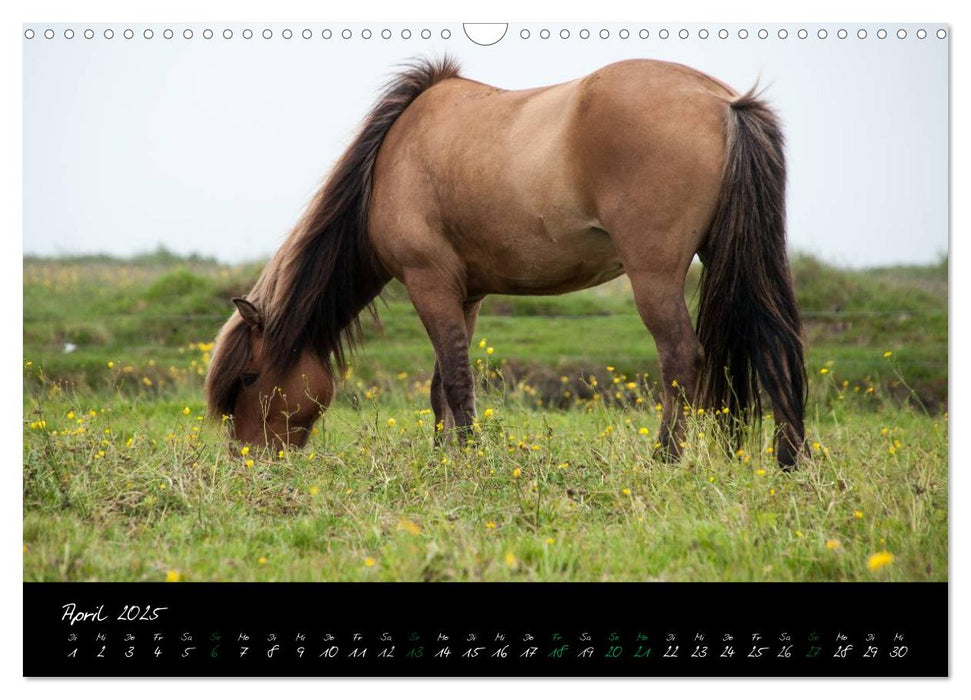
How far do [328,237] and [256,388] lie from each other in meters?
0.99

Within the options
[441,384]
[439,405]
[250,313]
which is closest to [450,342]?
[441,384]

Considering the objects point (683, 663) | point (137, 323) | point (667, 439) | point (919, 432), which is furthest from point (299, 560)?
point (137, 323)

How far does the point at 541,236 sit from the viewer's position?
17.5 ft

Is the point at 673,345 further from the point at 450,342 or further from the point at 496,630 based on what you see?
the point at 496,630

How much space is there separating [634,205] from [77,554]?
9.46 feet

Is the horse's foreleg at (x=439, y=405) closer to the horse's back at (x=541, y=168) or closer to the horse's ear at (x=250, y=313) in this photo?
the horse's back at (x=541, y=168)

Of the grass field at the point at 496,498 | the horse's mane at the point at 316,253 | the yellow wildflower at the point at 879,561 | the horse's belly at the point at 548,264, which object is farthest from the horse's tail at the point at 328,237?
the yellow wildflower at the point at 879,561

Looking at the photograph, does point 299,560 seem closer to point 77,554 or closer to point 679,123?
point 77,554

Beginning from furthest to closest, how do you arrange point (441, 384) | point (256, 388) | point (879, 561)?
point (441, 384), point (256, 388), point (879, 561)

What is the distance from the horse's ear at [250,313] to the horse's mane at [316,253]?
0.05 m

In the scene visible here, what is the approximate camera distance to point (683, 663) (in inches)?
129

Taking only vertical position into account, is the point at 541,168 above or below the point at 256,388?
above

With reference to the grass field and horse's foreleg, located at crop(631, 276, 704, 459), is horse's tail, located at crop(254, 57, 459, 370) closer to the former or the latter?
the grass field

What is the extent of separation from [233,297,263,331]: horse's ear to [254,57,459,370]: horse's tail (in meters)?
0.06
